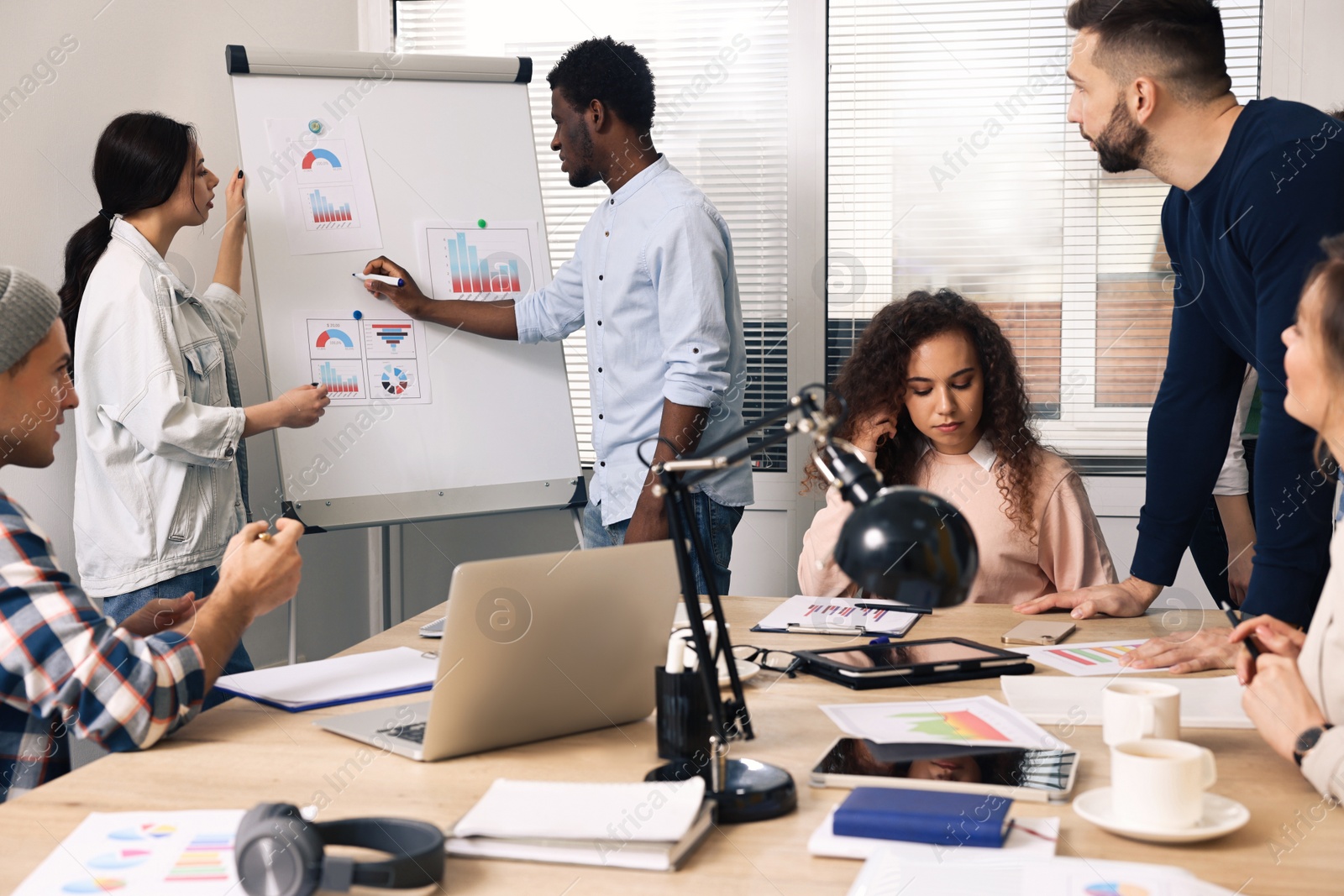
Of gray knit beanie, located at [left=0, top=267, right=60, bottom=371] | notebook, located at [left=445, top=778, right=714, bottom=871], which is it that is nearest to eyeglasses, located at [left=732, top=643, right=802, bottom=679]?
notebook, located at [left=445, top=778, right=714, bottom=871]

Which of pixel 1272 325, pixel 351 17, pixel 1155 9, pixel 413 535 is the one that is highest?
pixel 351 17

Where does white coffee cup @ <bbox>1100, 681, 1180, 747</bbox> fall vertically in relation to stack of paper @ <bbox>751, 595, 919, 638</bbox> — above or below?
above

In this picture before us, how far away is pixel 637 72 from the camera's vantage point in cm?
252

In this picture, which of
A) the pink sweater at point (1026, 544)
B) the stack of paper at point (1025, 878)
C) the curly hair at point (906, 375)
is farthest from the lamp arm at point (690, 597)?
the curly hair at point (906, 375)

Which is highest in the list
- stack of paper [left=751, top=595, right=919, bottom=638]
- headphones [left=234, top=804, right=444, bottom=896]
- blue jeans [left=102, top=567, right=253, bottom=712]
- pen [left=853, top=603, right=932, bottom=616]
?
headphones [left=234, top=804, right=444, bottom=896]

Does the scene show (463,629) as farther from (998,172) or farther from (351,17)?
(351,17)

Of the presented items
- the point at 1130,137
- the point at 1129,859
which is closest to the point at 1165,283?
the point at 1130,137

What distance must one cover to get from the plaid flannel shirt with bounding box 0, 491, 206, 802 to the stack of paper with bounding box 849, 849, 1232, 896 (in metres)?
0.77

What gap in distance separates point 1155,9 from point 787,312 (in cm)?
173

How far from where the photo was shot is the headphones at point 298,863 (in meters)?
0.81

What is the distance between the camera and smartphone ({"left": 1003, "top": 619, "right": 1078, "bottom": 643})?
1629 millimetres

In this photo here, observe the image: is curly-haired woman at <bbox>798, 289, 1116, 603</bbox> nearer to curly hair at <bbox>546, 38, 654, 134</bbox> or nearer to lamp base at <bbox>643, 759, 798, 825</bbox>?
curly hair at <bbox>546, 38, 654, 134</bbox>

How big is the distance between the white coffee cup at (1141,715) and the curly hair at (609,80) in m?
1.84

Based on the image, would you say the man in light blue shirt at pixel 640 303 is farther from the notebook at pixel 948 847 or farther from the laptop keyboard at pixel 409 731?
the notebook at pixel 948 847
